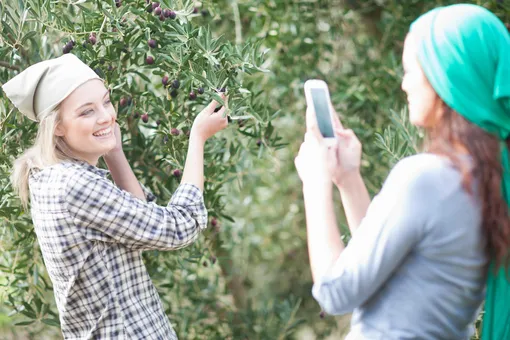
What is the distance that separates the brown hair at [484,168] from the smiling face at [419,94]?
0.12 ft

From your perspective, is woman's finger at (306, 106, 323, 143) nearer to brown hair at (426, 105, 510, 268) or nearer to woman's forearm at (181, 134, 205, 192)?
brown hair at (426, 105, 510, 268)

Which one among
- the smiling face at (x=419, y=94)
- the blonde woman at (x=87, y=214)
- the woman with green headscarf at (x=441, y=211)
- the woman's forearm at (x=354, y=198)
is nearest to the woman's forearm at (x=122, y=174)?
the blonde woman at (x=87, y=214)

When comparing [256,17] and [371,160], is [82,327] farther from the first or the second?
[256,17]

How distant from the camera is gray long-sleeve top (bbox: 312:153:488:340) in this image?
1368 mm

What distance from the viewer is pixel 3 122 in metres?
2.39

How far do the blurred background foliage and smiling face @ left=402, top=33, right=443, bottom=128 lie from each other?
78cm

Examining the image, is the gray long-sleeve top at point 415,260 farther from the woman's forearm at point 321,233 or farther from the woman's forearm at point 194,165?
the woman's forearm at point 194,165

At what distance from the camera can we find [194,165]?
2.04 m

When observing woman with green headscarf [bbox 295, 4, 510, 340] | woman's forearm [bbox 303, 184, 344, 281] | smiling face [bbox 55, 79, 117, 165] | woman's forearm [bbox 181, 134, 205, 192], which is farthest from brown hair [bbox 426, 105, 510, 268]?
smiling face [bbox 55, 79, 117, 165]

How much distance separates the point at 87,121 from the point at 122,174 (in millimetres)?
Answer: 301

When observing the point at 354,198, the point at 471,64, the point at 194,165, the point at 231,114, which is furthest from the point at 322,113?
the point at 231,114

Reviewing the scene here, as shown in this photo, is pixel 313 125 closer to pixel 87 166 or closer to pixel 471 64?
pixel 471 64

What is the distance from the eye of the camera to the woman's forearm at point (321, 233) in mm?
1474

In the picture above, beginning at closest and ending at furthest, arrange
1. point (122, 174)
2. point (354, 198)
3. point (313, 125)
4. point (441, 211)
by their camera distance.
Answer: point (441, 211)
point (313, 125)
point (354, 198)
point (122, 174)
